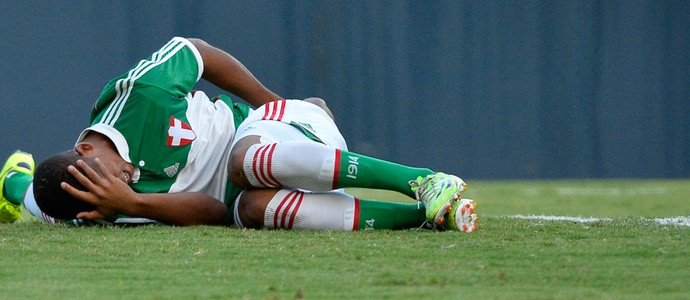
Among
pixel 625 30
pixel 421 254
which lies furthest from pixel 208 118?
pixel 625 30

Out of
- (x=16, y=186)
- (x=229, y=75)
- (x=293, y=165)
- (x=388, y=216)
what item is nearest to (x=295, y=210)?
(x=293, y=165)

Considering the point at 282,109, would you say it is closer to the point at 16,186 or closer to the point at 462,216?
the point at 462,216

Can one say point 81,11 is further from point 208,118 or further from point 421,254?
point 421,254

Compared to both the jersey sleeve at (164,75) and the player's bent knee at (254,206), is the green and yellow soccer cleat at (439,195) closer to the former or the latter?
the player's bent knee at (254,206)

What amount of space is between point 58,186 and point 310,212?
2.07 feet

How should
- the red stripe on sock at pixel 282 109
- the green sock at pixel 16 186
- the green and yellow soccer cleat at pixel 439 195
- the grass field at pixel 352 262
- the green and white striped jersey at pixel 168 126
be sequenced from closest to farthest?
the grass field at pixel 352 262
the green and yellow soccer cleat at pixel 439 195
the green and white striped jersey at pixel 168 126
the red stripe on sock at pixel 282 109
the green sock at pixel 16 186

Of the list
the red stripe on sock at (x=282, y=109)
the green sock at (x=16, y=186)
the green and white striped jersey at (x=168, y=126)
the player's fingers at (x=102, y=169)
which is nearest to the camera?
the player's fingers at (x=102, y=169)

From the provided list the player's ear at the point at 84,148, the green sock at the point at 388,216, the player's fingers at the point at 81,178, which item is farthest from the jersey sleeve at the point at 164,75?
the green sock at the point at 388,216

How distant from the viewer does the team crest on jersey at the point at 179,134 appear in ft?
8.88

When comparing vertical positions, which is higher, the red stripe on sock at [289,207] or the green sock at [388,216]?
the red stripe on sock at [289,207]

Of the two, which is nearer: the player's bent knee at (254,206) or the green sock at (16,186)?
the player's bent knee at (254,206)

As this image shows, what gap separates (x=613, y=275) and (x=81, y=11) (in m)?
5.18

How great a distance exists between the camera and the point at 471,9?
22.5ft

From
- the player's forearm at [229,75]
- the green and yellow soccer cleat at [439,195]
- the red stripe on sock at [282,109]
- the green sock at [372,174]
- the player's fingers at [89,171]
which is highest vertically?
the player's forearm at [229,75]
